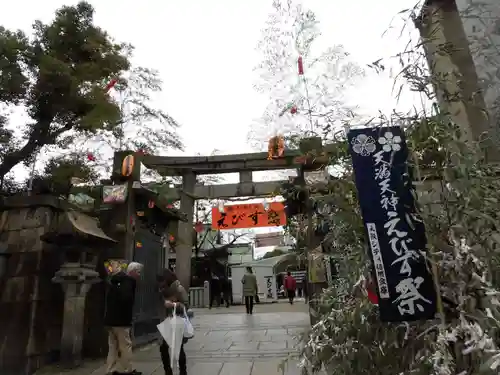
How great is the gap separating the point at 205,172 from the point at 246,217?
9.22 ft

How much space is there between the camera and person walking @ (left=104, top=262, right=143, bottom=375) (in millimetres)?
5062

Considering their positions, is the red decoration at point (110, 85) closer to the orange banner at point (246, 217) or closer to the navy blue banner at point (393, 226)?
the orange banner at point (246, 217)

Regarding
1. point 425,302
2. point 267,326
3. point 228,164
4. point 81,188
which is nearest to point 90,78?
point 81,188

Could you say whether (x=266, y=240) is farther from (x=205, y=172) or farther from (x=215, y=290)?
(x=205, y=172)

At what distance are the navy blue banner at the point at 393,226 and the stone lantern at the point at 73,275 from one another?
512cm

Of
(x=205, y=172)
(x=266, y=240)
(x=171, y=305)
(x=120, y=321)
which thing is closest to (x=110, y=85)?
(x=205, y=172)

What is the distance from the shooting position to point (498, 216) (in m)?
2.12

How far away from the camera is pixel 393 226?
2264 millimetres

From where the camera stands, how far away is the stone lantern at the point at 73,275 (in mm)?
6000

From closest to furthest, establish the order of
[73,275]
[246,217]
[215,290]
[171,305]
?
1. [171,305]
2. [73,275]
3. [246,217]
4. [215,290]

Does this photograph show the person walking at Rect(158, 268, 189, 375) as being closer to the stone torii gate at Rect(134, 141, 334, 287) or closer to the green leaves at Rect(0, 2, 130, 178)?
the green leaves at Rect(0, 2, 130, 178)

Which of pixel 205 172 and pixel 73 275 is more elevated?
pixel 205 172

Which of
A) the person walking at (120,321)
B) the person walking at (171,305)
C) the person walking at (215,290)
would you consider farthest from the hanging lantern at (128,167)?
the person walking at (215,290)

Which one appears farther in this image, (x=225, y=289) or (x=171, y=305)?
(x=225, y=289)
